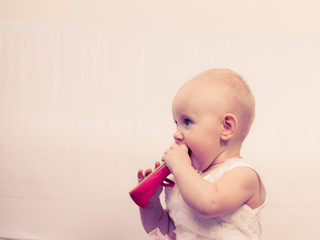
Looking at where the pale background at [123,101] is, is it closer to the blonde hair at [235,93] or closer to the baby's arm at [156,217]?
the baby's arm at [156,217]

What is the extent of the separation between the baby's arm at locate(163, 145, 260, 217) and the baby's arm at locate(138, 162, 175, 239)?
111 mm

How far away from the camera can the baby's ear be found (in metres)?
0.83

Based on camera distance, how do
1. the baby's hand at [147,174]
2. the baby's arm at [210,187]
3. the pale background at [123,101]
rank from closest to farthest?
the baby's arm at [210,187] → the baby's hand at [147,174] → the pale background at [123,101]

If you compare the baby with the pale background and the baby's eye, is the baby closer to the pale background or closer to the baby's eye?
the baby's eye

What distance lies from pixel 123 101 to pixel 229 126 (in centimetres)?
78

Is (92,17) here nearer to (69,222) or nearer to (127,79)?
(127,79)

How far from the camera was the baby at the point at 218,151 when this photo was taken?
0.82 m

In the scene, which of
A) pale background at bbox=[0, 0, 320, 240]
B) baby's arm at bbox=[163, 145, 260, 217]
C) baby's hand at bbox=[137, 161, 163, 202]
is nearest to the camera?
baby's arm at bbox=[163, 145, 260, 217]

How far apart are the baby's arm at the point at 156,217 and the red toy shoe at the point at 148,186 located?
0.06 meters

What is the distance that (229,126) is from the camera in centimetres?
84

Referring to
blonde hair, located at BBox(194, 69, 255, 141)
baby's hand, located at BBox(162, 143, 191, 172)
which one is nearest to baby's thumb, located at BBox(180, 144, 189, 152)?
baby's hand, located at BBox(162, 143, 191, 172)

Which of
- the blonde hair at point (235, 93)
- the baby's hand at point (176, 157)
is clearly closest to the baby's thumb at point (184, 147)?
the baby's hand at point (176, 157)

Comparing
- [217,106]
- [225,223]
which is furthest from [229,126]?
[225,223]

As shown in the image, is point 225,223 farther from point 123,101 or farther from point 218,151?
point 123,101
